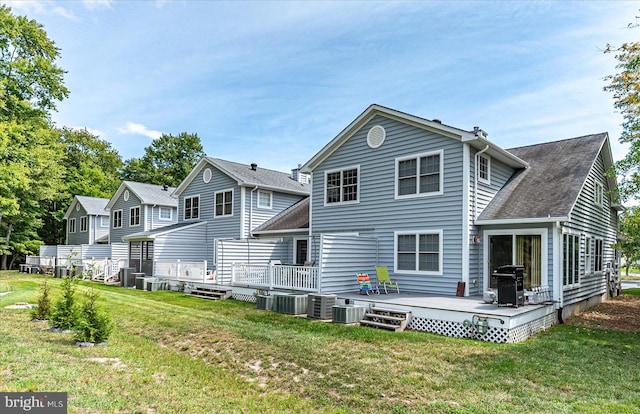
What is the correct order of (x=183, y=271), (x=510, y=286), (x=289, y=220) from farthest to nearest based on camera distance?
(x=289, y=220), (x=183, y=271), (x=510, y=286)

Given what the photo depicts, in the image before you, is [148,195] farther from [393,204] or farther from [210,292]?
[393,204]

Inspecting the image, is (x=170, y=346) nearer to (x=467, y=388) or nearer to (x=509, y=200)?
(x=467, y=388)

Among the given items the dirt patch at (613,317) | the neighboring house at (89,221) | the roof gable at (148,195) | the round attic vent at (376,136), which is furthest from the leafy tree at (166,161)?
the dirt patch at (613,317)

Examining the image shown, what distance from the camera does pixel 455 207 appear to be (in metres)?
12.1

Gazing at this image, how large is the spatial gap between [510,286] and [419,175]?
4.66 m

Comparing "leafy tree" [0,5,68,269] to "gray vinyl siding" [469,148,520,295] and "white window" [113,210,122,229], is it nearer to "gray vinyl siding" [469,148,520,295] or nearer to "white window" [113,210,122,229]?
"white window" [113,210,122,229]

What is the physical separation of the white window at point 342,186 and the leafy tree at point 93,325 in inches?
367

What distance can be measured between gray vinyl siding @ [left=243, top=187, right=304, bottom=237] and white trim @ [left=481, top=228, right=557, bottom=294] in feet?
37.4

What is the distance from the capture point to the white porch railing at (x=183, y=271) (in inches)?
688

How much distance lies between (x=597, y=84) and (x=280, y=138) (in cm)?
2314

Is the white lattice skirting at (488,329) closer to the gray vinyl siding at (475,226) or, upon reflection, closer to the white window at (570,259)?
the white window at (570,259)

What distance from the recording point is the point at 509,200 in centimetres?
1277

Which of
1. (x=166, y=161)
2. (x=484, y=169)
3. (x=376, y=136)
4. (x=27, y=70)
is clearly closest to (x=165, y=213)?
(x=27, y=70)

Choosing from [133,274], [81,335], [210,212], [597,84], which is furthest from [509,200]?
[133,274]
